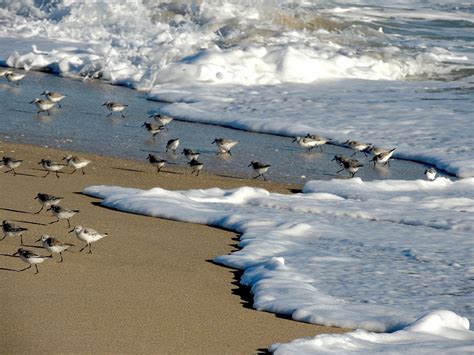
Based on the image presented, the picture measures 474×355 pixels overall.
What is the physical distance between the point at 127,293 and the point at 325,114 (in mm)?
11080

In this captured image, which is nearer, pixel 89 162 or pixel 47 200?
pixel 47 200

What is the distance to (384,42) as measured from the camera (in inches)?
1156

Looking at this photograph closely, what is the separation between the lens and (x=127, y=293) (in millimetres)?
8148

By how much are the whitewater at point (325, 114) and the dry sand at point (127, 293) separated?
279 mm

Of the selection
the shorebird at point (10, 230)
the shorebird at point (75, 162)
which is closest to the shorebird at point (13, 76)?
the shorebird at point (75, 162)

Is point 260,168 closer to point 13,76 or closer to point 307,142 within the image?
point 307,142

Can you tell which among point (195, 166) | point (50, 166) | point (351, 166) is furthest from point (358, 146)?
point (50, 166)

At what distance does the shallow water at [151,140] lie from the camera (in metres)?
14.6

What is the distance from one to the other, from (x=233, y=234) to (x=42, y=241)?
2.26 metres

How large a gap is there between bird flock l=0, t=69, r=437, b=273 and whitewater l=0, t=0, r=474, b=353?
0.72 meters

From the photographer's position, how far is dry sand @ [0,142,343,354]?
7.03 m

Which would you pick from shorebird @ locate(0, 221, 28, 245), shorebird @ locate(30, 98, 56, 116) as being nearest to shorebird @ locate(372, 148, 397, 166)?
shorebird @ locate(30, 98, 56, 116)

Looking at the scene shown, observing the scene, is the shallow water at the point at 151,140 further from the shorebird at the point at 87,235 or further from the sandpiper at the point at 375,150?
the shorebird at the point at 87,235

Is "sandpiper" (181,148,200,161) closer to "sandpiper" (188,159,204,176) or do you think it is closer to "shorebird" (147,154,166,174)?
"sandpiper" (188,159,204,176)
